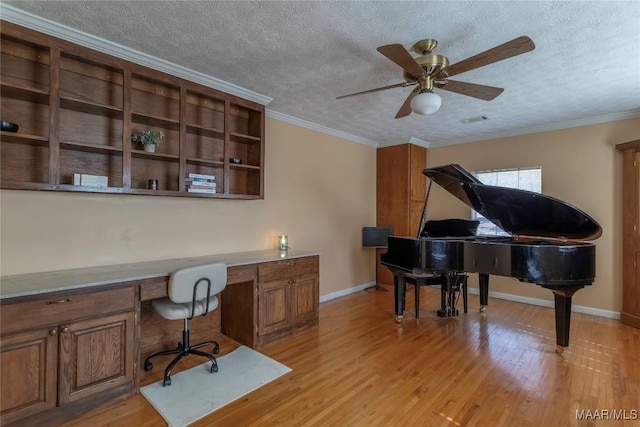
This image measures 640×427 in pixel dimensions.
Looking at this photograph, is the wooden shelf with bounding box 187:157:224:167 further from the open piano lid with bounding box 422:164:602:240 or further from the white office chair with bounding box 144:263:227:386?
the open piano lid with bounding box 422:164:602:240

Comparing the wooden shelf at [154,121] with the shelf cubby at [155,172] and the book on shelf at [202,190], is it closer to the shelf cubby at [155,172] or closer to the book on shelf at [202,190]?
the shelf cubby at [155,172]

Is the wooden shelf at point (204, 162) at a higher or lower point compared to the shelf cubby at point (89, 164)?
higher

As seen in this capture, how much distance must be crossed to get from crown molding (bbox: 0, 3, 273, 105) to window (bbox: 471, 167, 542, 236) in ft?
12.4

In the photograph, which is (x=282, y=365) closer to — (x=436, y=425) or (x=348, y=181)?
(x=436, y=425)

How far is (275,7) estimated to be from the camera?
73.4 inches

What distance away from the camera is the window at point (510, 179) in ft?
14.4

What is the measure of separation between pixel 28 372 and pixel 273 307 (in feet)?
5.76

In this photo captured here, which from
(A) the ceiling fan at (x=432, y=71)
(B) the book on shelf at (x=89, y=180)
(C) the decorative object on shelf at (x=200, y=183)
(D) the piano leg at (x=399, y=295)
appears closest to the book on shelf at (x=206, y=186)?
(C) the decorative object on shelf at (x=200, y=183)

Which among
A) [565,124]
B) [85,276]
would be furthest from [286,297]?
[565,124]

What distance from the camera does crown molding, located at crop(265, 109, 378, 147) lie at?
12.5 ft

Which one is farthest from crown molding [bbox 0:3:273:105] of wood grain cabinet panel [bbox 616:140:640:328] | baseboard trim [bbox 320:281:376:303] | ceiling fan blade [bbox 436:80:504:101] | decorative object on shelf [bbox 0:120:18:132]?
wood grain cabinet panel [bbox 616:140:640:328]

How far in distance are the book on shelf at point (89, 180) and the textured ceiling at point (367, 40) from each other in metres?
1.02

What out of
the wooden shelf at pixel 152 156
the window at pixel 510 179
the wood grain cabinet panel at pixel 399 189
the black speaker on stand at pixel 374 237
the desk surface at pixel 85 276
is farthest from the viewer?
the wood grain cabinet panel at pixel 399 189

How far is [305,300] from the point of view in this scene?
3.33 meters
